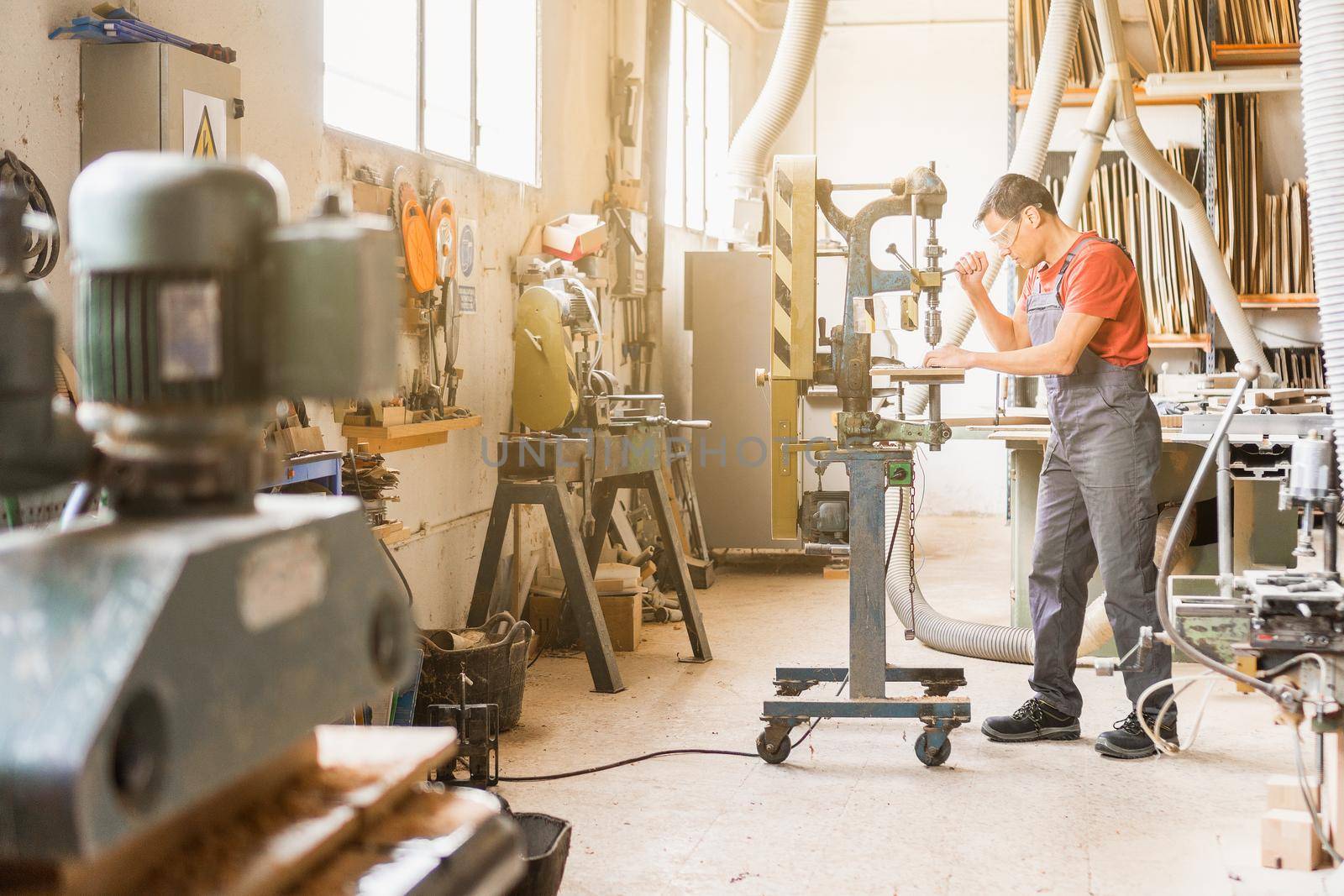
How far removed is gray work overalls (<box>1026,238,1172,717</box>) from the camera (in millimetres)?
3418

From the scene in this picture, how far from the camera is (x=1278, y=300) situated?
696 centimetres

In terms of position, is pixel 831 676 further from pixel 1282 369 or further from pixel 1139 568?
pixel 1282 369

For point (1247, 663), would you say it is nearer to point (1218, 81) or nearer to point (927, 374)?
point (927, 374)

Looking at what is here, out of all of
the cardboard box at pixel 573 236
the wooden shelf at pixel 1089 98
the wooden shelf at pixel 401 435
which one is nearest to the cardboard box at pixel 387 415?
the wooden shelf at pixel 401 435

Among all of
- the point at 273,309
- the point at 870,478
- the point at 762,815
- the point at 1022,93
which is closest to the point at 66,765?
the point at 273,309

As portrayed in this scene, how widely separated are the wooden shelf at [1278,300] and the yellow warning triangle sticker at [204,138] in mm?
6044

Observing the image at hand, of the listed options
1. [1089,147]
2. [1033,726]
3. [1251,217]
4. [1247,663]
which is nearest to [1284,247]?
[1251,217]

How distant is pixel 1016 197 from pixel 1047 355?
1.64 ft

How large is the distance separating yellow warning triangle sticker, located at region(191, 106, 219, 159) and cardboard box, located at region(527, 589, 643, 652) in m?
2.65

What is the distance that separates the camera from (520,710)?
3.80 m

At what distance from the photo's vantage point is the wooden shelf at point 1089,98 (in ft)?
21.3

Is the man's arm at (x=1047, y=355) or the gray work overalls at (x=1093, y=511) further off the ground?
the man's arm at (x=1047, y=355)

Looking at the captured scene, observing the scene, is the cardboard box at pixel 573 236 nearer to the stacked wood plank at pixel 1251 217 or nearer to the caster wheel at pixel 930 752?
the caster wheel at pixel 930 752

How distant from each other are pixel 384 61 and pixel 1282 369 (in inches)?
225
